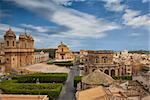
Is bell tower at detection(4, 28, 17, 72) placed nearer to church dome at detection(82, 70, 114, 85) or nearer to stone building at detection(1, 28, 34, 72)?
stone building at detection(1, 28, 34, 72)

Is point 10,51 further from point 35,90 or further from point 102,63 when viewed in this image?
point 35,90

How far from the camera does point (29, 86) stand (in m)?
21.6

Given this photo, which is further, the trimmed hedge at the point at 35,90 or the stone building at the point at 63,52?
the stone building at the point at 63,52

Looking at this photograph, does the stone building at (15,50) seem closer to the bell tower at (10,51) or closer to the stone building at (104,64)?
the bell tower at (10,51)

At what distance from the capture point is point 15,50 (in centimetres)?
3675

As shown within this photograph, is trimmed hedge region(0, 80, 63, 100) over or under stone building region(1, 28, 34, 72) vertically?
under

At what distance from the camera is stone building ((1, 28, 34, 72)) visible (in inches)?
1366

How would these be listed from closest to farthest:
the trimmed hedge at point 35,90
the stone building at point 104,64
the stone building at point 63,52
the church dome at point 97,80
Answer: the trimmed hedge at point 35,90 < the church dome at point 97,80 < the stone building at point 104,64 < the stone building at point 63,52

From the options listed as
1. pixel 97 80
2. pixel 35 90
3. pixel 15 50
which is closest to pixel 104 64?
pixel 97 80

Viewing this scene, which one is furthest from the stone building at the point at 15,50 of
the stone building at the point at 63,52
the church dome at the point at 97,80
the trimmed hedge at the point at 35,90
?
the church dome at the point at 97,80

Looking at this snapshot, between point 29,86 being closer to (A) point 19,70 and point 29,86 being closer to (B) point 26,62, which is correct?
(A) point 19,70

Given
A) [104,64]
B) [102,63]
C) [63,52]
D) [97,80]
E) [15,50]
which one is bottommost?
[97,80]

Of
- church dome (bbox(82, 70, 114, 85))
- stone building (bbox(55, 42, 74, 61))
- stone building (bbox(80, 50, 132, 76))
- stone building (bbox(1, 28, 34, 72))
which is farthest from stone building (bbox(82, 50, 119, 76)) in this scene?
stone building (bbox(55, 42, 74, 61))

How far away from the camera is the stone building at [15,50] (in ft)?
114
